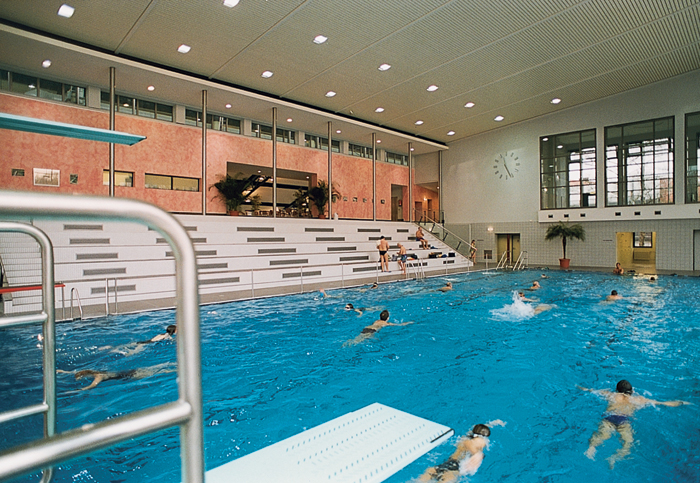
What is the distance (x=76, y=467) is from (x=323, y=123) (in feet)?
54.4

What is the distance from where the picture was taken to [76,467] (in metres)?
2.91

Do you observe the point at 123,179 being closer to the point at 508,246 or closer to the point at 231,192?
the point at 231,192

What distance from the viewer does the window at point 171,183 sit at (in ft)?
48.7

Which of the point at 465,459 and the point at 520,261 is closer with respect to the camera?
the point at 465,459

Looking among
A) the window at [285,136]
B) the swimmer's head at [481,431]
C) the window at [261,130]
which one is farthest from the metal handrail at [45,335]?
the window at [285,136]

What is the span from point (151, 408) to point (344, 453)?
2154 mm

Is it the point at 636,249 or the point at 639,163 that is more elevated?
Answer: the point at 639,163

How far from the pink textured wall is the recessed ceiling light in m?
4.14

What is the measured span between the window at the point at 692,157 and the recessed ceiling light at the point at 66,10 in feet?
65.8

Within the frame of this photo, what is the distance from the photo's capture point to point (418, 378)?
186 inches

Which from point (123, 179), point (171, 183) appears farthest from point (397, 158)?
point (123, 179)

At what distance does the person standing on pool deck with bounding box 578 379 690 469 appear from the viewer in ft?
10.5

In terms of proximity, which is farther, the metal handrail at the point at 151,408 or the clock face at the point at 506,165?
the clock face at the point at 506,165

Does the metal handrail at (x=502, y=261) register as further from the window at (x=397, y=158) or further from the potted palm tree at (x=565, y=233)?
the window at (x=397, y=158)
